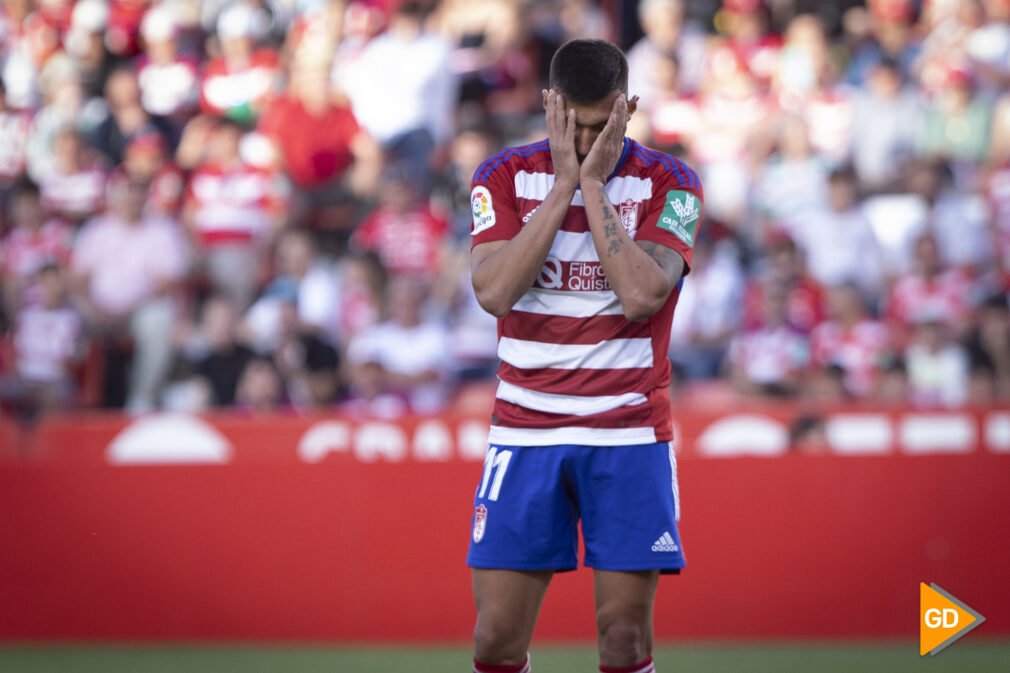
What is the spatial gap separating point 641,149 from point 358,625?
3.82 metres

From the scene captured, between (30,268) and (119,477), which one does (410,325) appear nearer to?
(119,477)

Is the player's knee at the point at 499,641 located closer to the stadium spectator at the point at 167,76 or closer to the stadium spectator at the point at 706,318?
the stadium spectator at the point at 706,318

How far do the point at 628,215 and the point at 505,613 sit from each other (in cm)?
117

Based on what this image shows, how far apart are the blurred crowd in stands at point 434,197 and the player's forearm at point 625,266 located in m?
Result: 5.15

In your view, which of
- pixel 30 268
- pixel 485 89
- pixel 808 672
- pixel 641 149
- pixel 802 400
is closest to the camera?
pixel 641 149

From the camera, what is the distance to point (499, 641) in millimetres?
3924

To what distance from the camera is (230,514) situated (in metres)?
7.35

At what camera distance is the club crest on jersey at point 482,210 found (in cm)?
401

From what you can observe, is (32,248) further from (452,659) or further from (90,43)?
(452,659)

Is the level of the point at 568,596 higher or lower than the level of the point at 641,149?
lower

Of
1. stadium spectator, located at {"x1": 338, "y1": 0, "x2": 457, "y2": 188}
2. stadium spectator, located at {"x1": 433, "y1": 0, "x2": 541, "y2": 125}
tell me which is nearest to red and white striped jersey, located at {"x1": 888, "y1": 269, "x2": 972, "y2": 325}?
stadium spectator, located at {"x1": 433, "y1": 0, "x2": 541, "y2": 125}

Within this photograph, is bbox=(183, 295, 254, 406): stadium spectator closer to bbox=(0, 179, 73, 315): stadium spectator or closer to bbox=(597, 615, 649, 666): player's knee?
bbox=(0, 179, 73, 315): stadium spectator

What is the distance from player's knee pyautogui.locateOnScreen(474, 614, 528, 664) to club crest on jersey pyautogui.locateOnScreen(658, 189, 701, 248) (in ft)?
3.89

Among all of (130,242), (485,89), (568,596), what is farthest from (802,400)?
(130,242)
